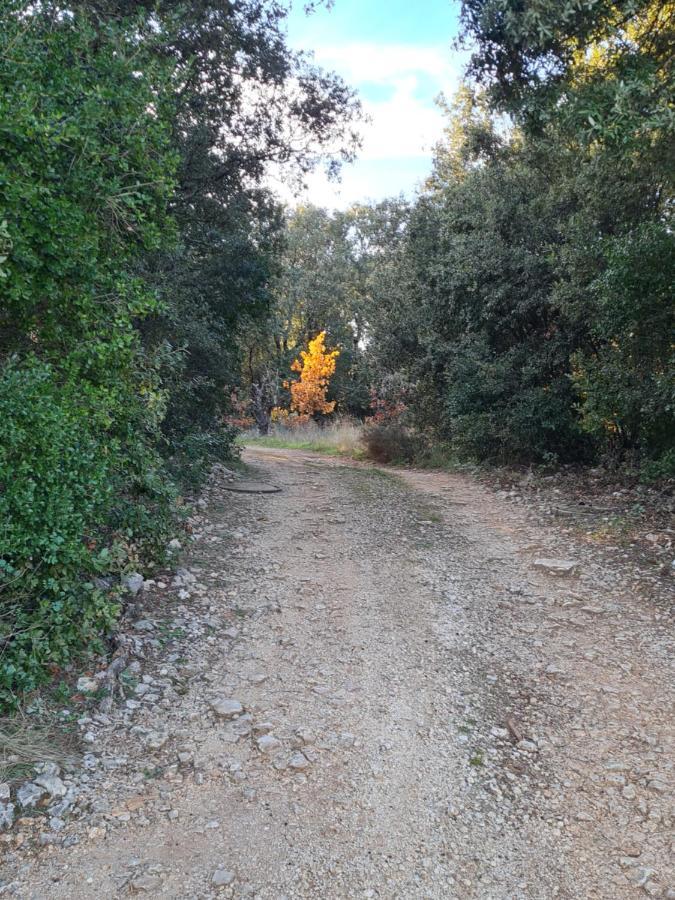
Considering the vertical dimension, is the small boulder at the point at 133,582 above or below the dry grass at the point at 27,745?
above

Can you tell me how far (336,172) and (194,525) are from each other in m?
6.32

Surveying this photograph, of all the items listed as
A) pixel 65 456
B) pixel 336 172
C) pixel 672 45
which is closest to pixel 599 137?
pixel 672 45

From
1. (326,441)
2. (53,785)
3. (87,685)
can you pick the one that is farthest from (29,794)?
(326,441)

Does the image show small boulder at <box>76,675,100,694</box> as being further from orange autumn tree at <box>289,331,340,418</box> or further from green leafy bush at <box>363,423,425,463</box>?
orange autumn tree at <box>289,331,340,418</box>

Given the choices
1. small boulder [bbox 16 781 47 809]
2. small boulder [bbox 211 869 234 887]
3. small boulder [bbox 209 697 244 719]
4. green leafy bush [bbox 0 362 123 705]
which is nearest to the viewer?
small boulder [bbox 211 869 234 887]

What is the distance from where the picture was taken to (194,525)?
7289mm

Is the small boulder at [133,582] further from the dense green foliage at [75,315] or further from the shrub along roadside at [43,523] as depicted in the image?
the shrub along roadside at [43,523]

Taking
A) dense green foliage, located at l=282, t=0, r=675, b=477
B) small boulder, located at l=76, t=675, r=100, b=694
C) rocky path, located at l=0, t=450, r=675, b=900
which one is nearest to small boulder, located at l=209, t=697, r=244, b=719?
rocky path, located at l=0, t=450, r=675, b=900

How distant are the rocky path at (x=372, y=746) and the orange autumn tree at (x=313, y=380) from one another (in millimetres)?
23839

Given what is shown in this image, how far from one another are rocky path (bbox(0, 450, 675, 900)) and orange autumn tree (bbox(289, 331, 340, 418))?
23.8 m

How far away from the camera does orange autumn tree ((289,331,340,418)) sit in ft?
96.7

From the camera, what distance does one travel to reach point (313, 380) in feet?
97.3

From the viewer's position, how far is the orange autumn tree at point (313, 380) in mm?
29484

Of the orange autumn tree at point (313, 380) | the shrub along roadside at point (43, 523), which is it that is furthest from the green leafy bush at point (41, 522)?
the orange autumn tree at point (313, 380)
